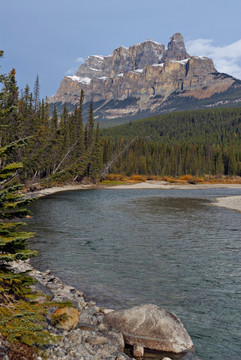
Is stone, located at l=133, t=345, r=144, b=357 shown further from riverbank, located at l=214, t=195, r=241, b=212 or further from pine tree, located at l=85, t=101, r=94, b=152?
pine tree, located at l=85, t=101, r=94, b=152

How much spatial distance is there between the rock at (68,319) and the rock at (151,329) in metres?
1.25

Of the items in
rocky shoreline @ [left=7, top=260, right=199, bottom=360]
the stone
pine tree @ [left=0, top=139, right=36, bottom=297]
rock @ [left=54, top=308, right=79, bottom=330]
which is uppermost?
pine tree @ [left=0, top=139, right=36, bottom=297]

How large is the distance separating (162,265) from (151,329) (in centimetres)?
781

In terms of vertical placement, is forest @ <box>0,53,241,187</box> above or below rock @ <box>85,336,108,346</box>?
above

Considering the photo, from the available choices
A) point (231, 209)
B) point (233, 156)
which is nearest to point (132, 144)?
point (233, 156)

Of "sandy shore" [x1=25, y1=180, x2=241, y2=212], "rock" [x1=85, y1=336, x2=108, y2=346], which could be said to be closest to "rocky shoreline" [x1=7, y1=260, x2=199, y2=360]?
"rock" [x1=85, y1=336, x2=108, y2=346]

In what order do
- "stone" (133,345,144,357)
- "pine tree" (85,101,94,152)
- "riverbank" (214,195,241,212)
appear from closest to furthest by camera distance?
"stone" (133,345,144,357) < "riverbank" (214,195,241,212) < "pine tree" (85,101,94,152)

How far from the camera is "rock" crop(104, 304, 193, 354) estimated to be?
8.80 m

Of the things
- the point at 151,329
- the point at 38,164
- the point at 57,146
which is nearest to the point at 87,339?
the point at 151,329

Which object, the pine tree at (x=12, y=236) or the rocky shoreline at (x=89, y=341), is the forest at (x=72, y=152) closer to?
the pine tree at (x=12, y=236)

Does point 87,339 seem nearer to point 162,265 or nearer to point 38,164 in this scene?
point 162,265

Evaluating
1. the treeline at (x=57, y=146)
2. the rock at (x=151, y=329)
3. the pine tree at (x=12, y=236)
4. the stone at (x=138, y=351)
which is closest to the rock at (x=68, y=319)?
the rock at (x=151, y=329)

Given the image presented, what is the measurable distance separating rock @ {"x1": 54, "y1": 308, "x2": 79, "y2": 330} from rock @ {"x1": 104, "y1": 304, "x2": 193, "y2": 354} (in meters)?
1.25

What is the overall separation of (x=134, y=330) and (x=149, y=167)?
483 ft
